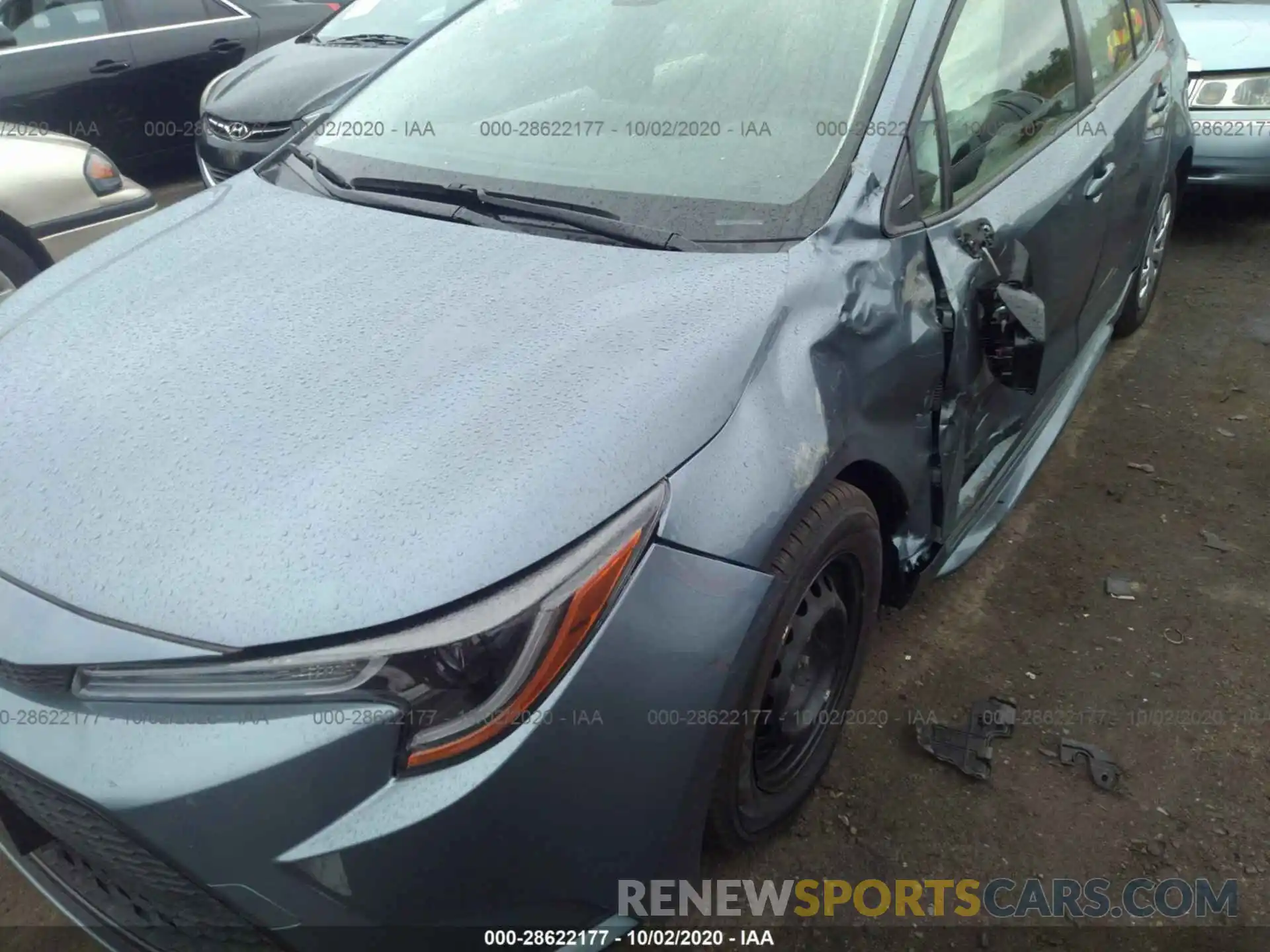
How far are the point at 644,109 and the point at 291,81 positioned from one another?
343 centimetres

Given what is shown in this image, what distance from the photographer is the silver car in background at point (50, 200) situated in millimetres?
3510

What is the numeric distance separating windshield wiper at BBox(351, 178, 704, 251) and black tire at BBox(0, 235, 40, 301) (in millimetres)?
Result: 2013

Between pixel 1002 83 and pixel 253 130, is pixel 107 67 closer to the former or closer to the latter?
pixel 253 130

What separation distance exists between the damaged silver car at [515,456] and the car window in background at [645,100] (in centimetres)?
1

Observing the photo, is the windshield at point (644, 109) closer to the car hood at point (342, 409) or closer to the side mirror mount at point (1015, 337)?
the car hood at point (342, 409)

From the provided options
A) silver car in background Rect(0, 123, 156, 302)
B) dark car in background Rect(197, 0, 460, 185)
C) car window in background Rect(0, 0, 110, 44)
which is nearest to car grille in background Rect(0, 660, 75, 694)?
silver car in background Rect(0, 123, 156, 302)

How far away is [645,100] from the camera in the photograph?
7.27 feet

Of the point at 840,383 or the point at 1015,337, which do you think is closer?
the point at 840,383

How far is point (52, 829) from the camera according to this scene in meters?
1.43

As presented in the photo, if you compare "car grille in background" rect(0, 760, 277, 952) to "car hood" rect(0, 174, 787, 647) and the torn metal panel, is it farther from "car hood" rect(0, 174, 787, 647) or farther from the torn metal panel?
the torn metal panel

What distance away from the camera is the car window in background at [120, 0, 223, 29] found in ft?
18.9

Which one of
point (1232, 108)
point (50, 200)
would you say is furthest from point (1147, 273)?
point (50, 200)

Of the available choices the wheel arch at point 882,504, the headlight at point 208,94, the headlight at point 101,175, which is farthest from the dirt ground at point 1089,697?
the headlight at point 208,94

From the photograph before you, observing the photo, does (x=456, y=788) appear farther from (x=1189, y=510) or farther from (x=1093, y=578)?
(x=1189, y=510)
